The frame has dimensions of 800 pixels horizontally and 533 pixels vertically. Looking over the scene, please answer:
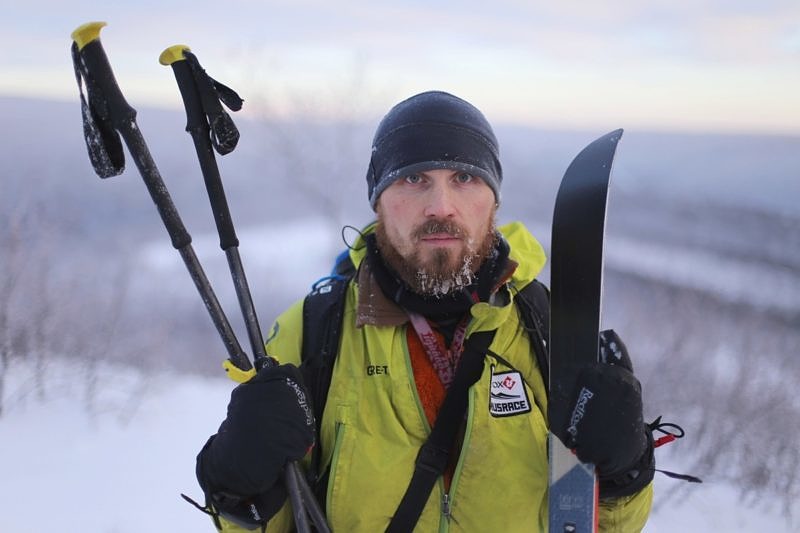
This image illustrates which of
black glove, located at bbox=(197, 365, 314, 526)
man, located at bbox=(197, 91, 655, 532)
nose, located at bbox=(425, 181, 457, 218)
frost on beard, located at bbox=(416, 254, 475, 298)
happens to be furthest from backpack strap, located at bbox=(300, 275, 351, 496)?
nose, located at bbox=(425, 181, 457, 218)

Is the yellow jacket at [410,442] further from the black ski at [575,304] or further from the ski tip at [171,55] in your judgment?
the ski tip at [171,55]

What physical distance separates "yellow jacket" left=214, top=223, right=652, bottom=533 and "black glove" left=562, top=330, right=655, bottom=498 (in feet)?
0.43

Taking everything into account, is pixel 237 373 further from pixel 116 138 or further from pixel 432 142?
pixel 432 142

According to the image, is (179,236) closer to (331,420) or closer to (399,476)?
(331,420)

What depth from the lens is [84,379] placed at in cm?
1155

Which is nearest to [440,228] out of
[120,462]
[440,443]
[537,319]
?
[537,319]

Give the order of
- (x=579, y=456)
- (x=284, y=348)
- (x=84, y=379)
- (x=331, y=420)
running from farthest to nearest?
(x=84, y=379)
(x=284, y=348)
(x=331, y=420)
(x=579, y=456)

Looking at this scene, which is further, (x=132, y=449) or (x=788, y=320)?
(x=788, y=320)

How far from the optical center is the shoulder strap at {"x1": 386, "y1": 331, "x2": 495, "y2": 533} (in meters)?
1.54

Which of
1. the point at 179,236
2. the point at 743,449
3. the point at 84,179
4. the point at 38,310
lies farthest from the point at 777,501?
the point at 84,179

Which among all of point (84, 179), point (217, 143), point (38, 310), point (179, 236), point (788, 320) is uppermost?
point (217, 143)

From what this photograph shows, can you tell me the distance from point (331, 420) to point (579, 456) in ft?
2.14

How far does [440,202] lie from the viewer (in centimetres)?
166

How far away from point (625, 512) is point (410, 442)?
62 cm
